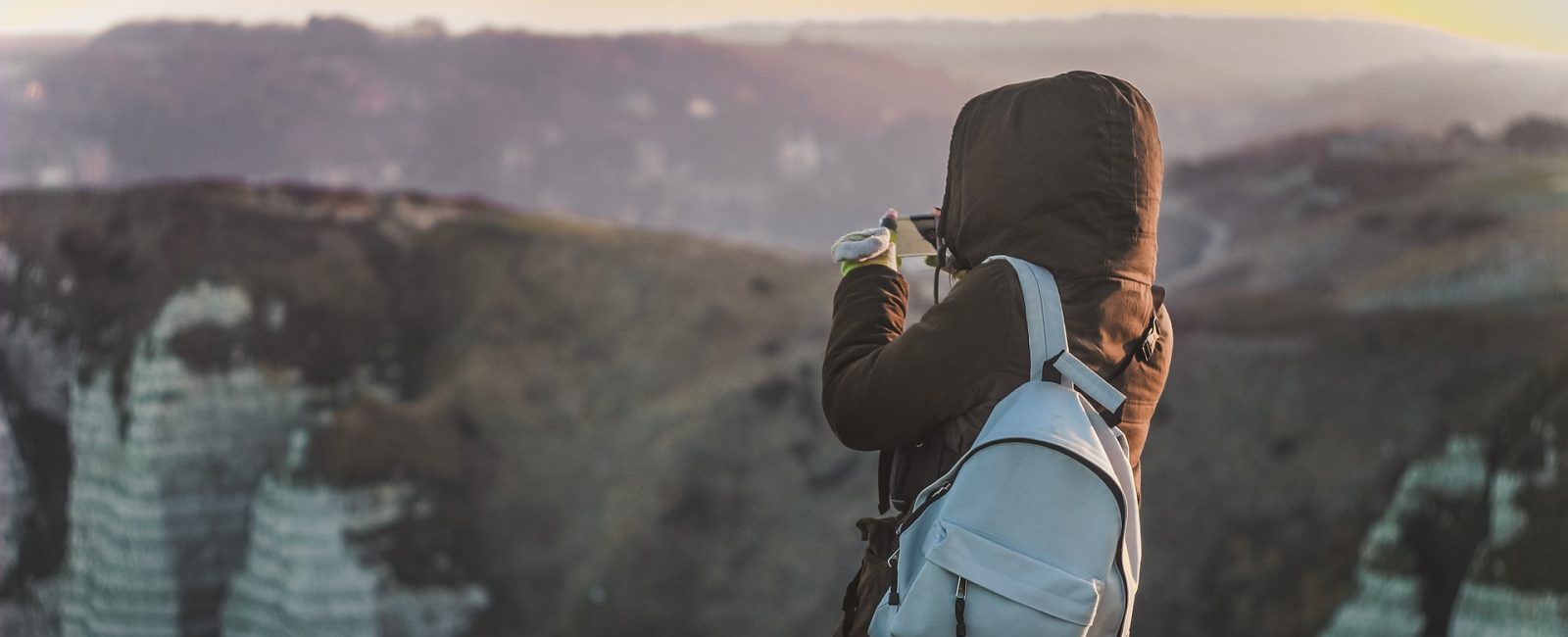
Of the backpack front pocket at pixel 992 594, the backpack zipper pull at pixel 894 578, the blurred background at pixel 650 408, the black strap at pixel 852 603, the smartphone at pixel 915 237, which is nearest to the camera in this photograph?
the backpack front pocket at pixel 992 594

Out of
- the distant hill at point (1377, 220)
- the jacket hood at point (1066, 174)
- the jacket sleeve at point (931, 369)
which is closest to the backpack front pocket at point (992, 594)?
the jacket sleeve at point (931, 369)

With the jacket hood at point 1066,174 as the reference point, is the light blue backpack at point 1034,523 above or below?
below

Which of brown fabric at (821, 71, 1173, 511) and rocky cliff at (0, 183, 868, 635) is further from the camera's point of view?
rocky cliff at (0, 183, 868, 635)

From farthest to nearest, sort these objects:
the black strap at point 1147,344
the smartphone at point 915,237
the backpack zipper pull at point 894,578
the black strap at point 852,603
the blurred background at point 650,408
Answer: the blurred background at point 650,408 < the smartphone at point 915,237 < the black strap at point 852,603 < the black strap at point 1147,344 < the backpack zipper pull at point 894,578

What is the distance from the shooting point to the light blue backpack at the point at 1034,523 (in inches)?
151

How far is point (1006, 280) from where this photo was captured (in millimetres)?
4004

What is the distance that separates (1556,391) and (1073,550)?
25.9 metres

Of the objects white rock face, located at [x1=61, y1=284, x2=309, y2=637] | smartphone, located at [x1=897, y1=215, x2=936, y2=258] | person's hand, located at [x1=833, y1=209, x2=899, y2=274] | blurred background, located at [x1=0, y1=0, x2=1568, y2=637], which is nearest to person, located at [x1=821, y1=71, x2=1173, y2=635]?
person's hand, located at [x1=833, y1=209, x2=899, y2=274]

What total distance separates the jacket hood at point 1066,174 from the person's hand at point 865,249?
0.44 meters

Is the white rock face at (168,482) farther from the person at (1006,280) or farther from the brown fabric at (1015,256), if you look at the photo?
the brown fabric at (1015,256)

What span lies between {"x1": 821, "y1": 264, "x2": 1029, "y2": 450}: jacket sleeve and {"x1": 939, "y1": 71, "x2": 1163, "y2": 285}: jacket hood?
21 centimetres

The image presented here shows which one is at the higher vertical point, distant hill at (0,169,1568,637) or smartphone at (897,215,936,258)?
smartphone at (897,215,936,258)

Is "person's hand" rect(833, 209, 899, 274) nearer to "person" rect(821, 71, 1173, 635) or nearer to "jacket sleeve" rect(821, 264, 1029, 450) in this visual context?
"person" rect(821, 71, 1173, 635)

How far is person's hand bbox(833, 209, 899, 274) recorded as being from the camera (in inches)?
179
